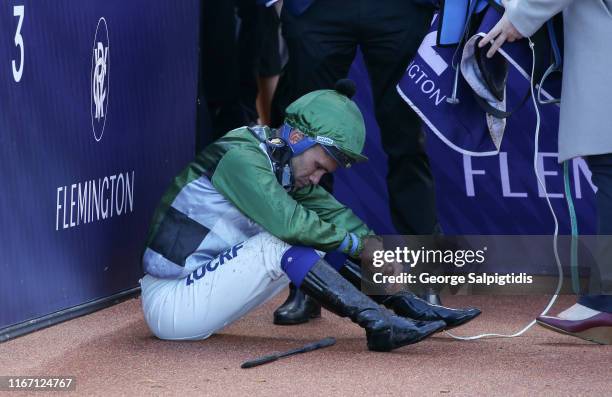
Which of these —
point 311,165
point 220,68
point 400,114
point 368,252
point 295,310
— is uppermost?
point 220,68

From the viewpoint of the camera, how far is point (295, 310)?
14.9 feet

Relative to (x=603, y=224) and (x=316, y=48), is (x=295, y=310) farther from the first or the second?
(x=603, y=224)

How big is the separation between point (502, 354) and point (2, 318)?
163 cm

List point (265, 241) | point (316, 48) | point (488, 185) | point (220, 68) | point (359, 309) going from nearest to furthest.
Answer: point (359, 309)
point (265, 241)
point (316, 48)
point (488, 185)
point (220, 68)

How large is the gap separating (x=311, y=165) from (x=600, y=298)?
1045 mm

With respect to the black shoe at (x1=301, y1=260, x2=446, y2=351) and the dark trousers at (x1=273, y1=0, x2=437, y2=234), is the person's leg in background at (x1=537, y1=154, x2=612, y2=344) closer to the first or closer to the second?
the black shoe at (x1=301, y1=260, x2=446, y2=351)

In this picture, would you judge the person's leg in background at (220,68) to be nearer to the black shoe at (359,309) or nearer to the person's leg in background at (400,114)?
the person's leg in background at (400,114)

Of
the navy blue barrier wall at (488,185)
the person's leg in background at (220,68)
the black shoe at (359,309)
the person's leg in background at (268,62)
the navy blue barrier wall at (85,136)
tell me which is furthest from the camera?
the person's leg in background at (268,62)

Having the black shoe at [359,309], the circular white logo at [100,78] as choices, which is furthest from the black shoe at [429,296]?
the circular white logo at [100,78]

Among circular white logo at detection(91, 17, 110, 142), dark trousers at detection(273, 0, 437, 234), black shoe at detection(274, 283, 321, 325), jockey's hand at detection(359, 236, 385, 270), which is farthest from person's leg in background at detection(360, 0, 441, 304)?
circular white logo at detection(91, 17, 110, 142)

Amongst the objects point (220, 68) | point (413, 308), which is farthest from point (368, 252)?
point (220, 68)

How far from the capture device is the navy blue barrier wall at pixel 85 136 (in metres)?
4.05

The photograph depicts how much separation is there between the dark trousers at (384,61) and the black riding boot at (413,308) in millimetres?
683

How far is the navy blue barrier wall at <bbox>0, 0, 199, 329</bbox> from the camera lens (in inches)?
159
